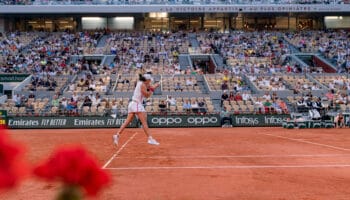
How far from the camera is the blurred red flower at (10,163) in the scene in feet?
3.65

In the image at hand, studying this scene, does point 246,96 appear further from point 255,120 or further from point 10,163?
point 10,163

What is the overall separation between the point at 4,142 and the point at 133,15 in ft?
186

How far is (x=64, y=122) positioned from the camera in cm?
2862

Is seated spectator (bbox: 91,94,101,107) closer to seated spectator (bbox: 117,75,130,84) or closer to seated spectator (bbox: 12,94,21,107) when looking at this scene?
seated spectator (bbox: 117,75,130,84)

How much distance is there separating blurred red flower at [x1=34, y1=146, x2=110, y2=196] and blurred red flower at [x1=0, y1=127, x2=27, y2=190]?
0.55ft

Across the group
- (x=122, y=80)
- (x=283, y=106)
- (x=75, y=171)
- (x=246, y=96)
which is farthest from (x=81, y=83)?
(x=75, y=171)

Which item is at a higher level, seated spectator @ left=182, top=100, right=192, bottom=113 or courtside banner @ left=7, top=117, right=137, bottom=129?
seated spectator @ left=182, top=100, right=192, bottom=113

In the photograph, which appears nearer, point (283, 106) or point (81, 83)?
point (283, 106)

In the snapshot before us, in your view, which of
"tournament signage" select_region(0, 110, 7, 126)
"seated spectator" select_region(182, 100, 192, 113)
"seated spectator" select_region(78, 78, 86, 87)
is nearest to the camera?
"tournament signage" select_region(0, 110, 7, 126)

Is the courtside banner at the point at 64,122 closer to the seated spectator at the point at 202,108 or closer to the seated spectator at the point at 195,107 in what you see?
the seated spectator at the point at 195,107

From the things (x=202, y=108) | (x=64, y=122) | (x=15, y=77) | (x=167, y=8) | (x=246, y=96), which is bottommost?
(x=64, y=122)

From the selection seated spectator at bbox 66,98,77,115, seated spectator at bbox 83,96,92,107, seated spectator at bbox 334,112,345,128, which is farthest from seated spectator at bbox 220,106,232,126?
seated spectator at bbox 66,98,77,115

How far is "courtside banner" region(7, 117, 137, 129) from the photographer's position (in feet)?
93.6

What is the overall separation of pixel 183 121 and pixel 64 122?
23.1ft
